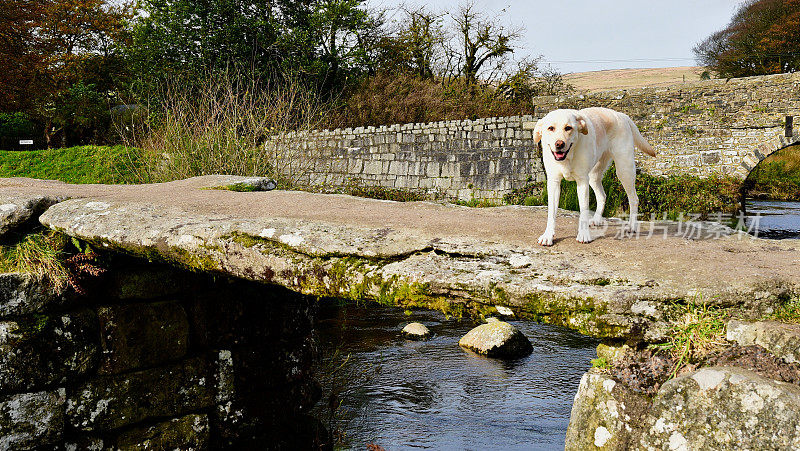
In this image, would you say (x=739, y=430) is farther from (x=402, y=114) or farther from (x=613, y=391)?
(x=402, y=114)

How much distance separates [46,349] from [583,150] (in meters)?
2.91

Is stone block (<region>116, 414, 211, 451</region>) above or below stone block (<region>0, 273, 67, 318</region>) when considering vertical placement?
below

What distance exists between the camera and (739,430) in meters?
1.49

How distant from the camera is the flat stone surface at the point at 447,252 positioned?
1855 millimetres

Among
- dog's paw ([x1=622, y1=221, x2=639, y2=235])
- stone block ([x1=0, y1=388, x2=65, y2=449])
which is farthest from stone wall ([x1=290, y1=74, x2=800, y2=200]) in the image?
dog's paw ([x1=622, y1=221, x2=639, y2=235])

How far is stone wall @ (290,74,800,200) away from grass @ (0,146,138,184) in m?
4.39

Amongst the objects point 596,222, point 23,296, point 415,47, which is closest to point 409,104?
point 415,47

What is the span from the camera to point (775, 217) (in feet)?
53.5

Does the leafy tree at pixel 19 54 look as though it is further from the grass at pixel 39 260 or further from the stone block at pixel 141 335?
the stone block at pixel 141 335

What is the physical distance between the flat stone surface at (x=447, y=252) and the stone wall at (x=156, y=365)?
19.2 inches

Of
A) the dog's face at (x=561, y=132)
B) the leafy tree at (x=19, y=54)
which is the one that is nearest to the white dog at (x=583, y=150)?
the dog's face at (x=561, y=132)

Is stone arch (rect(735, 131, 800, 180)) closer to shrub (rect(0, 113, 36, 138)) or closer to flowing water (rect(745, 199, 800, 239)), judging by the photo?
flowing water (rect(745, 199, 800, 239))

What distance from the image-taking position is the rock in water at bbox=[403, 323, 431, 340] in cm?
755

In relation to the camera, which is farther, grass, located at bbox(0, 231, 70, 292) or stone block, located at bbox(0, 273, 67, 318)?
grass, located at bbox(0, 231, 70, 292)
